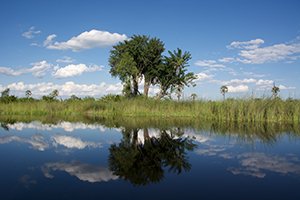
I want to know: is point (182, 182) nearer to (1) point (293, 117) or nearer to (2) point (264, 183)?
(2) point (264, 183)

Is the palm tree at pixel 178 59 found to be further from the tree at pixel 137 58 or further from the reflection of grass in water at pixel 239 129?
the reflection of grass in water at pixel 239 129

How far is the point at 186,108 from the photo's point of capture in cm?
1633

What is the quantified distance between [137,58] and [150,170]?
1014 inches

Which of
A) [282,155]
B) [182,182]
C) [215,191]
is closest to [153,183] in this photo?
[182,182]

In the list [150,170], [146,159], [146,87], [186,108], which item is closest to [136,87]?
[146,87]

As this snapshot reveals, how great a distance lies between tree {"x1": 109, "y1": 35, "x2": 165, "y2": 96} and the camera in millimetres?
26453

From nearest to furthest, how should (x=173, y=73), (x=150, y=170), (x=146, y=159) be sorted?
(x=150, y=170)
(x=146, y=159)
(x=173, y=73)

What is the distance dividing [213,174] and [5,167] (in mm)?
3982

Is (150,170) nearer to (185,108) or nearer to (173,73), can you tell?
(185,108)

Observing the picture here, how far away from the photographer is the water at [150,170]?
109 inches

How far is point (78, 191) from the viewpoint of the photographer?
9.22ft

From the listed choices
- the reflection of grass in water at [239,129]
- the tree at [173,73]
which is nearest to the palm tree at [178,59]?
the tree at [173,73]

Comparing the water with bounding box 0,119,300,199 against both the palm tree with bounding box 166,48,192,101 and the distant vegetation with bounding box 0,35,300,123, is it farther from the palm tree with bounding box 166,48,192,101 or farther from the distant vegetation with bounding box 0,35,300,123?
the palm tree with bounding box 166,48,192,101

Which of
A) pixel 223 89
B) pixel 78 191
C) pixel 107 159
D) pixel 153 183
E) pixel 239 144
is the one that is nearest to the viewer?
pixel 78 191
